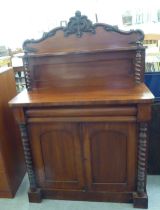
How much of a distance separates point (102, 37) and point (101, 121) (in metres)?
0.56

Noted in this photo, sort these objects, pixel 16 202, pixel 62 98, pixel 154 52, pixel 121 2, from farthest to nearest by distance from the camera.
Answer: pixel 121 2, pixel 154 52, pixel 16 202, pixel 62 98

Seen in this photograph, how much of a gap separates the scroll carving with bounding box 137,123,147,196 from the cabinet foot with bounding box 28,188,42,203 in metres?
0.72

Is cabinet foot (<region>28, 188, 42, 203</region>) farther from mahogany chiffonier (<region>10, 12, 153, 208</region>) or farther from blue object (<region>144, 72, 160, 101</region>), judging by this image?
blue object (<region>144, 72, 160, 101</region>)

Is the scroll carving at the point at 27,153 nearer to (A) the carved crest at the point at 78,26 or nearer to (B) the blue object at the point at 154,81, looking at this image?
(A) the carved crest at the point at 78,26

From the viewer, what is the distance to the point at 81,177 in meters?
1.57

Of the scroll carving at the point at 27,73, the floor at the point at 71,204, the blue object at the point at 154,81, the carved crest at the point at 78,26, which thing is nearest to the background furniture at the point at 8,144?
the floor at the point at 71,204

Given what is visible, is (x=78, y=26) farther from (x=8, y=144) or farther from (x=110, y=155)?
(x=8, y=144)

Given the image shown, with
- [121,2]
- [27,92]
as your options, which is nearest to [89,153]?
[27,92]

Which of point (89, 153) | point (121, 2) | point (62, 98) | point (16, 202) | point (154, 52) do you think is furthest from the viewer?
point (121, 2)

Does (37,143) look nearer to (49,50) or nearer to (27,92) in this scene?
(27,92)

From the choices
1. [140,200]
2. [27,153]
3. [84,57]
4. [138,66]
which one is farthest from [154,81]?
[27,153]

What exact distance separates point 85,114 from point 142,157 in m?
0.46

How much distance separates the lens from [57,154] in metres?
1.53

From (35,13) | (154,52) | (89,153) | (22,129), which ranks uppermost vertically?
(35,13)
